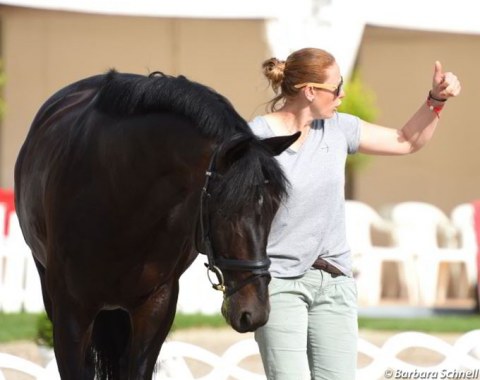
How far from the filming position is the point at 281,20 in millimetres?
10406

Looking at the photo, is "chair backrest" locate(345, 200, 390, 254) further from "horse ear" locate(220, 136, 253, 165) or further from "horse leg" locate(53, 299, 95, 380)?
"horse ear" locate(220, 136, 253, 165)

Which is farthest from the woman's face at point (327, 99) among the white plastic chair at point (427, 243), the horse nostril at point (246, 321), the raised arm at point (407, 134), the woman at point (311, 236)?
the white plastic chair at point (427, 243)

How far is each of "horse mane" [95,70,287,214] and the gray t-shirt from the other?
24 centimetres

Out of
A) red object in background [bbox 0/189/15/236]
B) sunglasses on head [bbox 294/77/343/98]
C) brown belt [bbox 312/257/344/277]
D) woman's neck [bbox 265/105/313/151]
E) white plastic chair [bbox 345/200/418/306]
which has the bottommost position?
white plastic chair [bbox 345/200/418/306]

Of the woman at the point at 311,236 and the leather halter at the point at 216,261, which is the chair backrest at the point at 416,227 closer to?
the woman at the point at 311,236

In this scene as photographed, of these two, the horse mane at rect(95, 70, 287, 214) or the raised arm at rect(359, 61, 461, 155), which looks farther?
the raised arm at rect(359, 61, 461, 155)

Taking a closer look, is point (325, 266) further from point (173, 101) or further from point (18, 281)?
point (18, 281)

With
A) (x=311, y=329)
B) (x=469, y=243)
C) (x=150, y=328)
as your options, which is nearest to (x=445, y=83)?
(x=311, y=329)

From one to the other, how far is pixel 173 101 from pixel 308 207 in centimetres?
63

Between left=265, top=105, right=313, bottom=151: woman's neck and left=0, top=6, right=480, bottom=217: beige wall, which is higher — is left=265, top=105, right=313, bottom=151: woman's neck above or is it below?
above

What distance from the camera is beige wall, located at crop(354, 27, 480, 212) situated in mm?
13070

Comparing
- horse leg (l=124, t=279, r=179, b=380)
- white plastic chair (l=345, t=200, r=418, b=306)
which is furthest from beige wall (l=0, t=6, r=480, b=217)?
horse leg (l=124, t=279, r=179, b=380)

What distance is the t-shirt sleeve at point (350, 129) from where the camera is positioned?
466cm

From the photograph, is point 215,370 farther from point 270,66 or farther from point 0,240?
point 0,240
